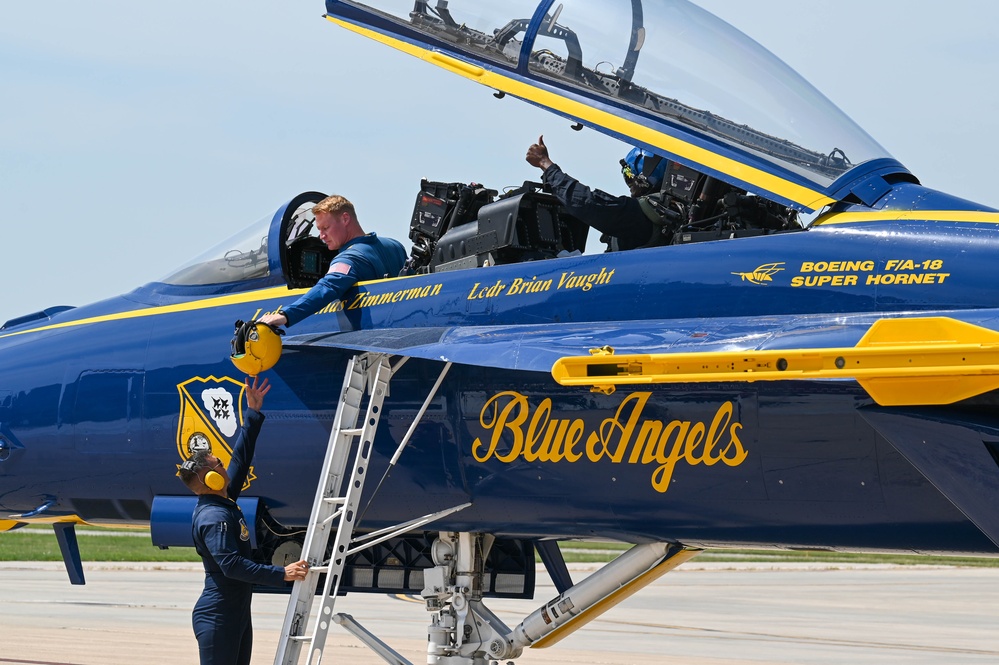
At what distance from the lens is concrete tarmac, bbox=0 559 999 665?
44.3 ft

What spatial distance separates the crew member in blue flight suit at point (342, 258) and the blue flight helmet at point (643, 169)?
148cm

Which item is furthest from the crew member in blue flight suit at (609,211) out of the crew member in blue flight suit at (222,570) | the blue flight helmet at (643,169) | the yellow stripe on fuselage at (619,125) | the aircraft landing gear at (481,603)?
the crew member in blue flight suit at (222,570)

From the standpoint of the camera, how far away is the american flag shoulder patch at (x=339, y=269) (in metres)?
7.38

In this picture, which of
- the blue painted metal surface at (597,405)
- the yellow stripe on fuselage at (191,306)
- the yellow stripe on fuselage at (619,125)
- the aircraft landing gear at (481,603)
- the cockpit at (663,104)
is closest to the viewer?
the blue painted metal surface at (597,405)

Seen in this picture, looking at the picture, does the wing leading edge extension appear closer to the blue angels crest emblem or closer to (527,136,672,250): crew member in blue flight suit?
(527,136,672,250): crew member in blue flight suit

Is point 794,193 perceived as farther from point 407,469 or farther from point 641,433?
point 407,469

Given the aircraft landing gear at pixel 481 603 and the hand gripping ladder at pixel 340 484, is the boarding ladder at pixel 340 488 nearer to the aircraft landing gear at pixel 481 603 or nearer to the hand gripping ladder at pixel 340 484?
the hand gripping ladder at pixel 340 484

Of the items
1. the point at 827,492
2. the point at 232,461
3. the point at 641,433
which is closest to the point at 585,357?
the point at 641,433

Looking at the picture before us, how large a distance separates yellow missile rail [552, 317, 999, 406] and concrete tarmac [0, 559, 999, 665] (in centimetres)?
802

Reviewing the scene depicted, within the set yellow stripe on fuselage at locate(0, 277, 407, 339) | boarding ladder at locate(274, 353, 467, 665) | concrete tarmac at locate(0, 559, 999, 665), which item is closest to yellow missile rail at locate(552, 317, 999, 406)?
boarding ladder at locate(274, 353, 467, 665)

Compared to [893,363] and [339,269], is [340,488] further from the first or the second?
[893,363]

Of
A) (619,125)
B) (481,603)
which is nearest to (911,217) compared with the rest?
(619,125)

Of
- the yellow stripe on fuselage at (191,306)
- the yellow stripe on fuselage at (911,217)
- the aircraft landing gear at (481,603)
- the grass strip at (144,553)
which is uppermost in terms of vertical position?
the grass strip at (144,553)

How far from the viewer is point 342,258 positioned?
7.48m
